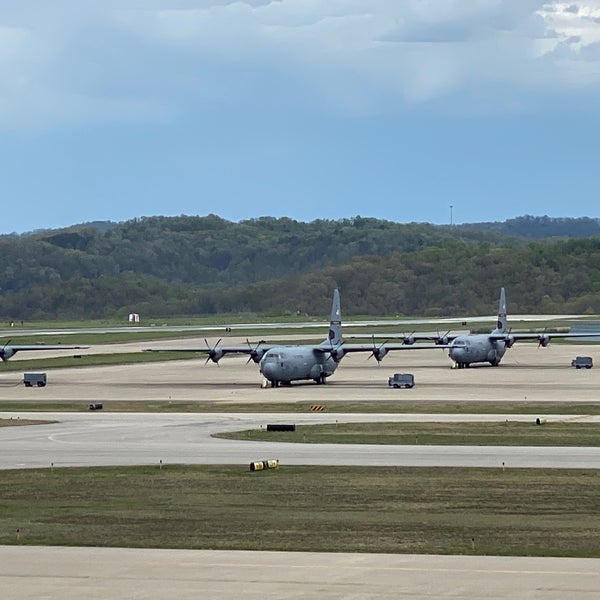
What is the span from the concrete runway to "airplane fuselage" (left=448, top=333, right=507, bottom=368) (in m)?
1.07

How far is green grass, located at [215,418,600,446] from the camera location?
53.2 metres

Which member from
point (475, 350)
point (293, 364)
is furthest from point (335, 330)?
point (475, 350)

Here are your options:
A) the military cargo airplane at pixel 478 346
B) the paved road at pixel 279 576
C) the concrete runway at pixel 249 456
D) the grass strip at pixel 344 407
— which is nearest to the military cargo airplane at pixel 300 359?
the concrete runway at pixel 249 456

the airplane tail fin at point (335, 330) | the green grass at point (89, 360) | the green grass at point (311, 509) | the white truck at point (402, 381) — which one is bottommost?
the green grass at point (311, 509)

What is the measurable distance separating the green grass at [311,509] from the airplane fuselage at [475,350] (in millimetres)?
62745

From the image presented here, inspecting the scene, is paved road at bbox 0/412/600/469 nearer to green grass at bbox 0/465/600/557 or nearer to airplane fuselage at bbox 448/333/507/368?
green grass at bbox 0/465/600/557

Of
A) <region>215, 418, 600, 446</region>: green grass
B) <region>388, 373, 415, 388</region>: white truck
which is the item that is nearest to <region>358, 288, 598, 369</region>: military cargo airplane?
<region>388, 373, 415, 388</region>: white truck

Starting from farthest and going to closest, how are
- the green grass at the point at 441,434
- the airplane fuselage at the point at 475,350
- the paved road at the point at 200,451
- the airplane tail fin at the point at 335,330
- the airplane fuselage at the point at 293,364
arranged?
the airplane fuselage at the point at 475,350, the airplane tail fin at the point at 335,330, the airplane fuselage at the point at 293,364, the green grass at the point at 441,434, the paved road at the point at 200,451

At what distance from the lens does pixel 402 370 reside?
109 meters

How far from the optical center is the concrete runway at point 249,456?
2603cm

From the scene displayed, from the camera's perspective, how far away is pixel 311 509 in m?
37.3

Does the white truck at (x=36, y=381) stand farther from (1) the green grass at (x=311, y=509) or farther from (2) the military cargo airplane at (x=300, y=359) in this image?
(1) the green grass at (x=311, y=509)

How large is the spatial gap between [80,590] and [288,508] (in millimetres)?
12388

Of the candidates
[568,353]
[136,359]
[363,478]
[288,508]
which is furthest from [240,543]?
[568,353]
